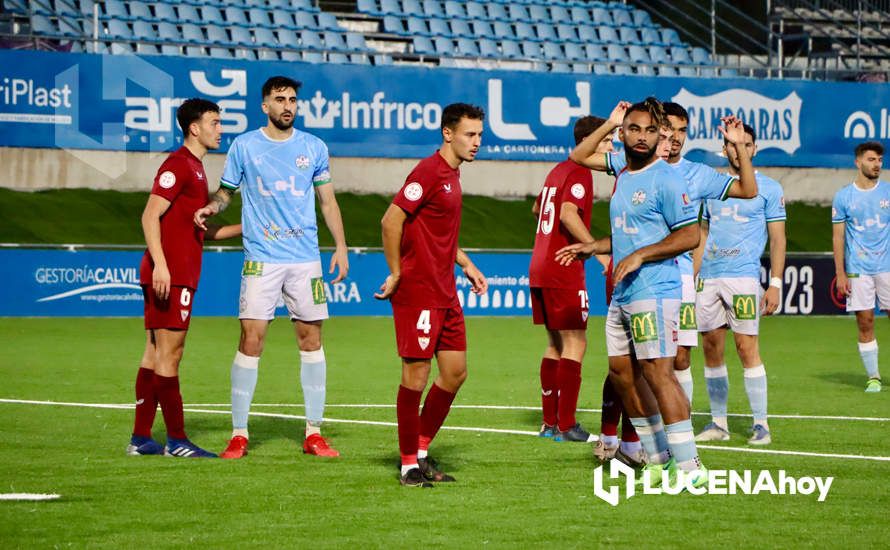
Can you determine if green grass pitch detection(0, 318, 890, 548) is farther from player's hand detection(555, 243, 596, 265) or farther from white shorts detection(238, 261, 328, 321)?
player's hand detection(555, 243, 596, 265)

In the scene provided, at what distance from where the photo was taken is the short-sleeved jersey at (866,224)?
14.3 metres

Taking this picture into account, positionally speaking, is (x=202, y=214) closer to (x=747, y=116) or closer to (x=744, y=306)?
(x=744, y=306)

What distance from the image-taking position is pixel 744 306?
33.3 feet

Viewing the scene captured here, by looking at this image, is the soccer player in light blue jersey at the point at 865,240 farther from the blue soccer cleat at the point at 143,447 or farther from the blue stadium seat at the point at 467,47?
the blue stadium seat at the point at 467,47

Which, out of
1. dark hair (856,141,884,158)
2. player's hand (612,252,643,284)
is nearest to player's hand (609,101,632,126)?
player's hand (612,252,643,284)

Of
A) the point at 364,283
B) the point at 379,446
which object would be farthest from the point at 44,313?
the point at 379,446

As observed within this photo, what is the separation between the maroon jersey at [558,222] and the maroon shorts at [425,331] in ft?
6.91

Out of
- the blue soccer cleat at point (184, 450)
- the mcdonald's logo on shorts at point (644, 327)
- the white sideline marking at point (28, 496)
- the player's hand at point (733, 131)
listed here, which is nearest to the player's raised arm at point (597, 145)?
the player's hand at point (733, 131)

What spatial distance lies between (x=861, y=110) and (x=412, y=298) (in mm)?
26131

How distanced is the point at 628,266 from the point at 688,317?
1645 mm

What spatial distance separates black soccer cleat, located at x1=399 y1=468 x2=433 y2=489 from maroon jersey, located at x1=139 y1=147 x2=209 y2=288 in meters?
2.11

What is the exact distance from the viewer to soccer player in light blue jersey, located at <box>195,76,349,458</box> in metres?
9.04

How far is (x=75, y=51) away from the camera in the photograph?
88.1ft

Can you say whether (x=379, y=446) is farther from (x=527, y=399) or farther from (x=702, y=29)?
(x=702, y=29)
